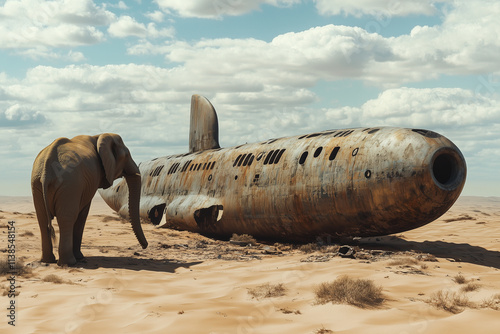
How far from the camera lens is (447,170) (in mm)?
14078

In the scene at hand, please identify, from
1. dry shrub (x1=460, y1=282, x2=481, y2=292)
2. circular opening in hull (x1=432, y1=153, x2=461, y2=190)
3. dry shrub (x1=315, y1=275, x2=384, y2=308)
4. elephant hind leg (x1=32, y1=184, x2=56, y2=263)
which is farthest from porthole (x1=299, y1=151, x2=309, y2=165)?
dry shrub (x1=315, y1=275, x2=384, y2=308)

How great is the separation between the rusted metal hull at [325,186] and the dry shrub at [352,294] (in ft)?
19.1

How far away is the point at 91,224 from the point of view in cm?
2291

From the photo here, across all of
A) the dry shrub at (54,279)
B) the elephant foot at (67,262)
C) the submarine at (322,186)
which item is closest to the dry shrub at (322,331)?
the dry shrub at (54,279)

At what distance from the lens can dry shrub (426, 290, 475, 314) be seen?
7.23 meters

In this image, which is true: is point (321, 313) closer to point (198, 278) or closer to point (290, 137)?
point (198, 278)

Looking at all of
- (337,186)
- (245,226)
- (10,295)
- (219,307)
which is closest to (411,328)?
(219,307)

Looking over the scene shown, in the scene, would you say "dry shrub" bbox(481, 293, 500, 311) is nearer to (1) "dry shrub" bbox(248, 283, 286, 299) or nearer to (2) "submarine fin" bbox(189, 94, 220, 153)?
(1) "dry shrub" bbox(248, 283, 286, 299)

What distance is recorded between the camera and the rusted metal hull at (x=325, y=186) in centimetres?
1348

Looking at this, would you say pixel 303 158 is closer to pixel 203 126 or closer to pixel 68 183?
pixel 68 183

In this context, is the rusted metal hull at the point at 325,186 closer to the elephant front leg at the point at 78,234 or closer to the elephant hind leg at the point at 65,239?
the elephant front leg at the point at 78,234

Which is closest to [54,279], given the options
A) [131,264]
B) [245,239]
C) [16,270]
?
[16,270]

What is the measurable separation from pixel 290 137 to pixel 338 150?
3.23 m

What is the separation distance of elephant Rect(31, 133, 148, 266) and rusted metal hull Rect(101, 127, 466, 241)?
5.40 metres
